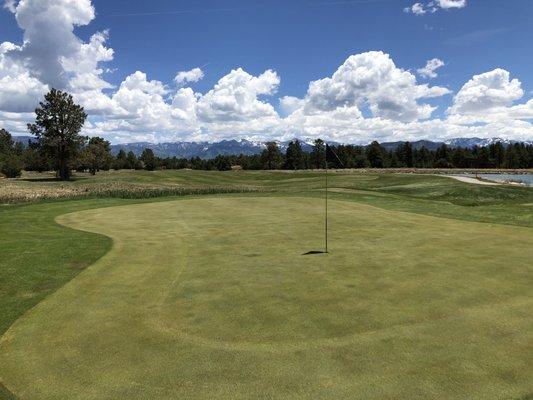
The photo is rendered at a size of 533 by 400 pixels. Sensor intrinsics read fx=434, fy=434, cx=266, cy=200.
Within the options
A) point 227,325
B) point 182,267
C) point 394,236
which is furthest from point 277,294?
point 394,236

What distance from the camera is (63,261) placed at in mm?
16672

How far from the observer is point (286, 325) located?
33.5 ft

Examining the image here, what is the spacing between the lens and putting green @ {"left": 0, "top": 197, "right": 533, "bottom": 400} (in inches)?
305

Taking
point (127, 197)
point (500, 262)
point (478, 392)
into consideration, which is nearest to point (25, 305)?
point (478, 392)

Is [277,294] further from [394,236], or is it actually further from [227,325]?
[394,236]

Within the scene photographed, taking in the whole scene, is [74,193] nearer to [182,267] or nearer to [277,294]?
[182,267]

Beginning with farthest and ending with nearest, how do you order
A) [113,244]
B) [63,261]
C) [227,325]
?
[113,244], [63,261], [227,325]

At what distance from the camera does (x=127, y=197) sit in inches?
1893

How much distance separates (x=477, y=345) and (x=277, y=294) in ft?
17.4

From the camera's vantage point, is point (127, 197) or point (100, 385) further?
point (127, 197)

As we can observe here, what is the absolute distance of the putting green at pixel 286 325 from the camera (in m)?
7.76

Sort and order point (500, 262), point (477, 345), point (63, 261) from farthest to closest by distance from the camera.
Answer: point (63, 261)
point (500, 262)
point (477, 345)

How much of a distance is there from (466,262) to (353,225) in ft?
30.1

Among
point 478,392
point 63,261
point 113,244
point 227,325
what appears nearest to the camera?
point 478,392
